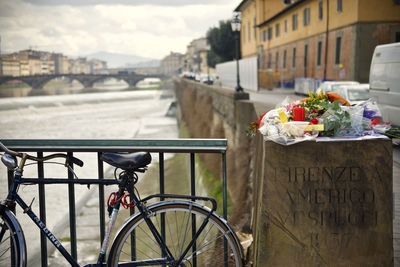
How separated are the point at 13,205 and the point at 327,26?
83.9ft

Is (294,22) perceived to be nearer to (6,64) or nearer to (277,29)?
(277,29)

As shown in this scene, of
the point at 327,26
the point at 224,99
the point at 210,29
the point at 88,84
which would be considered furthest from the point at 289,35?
the point at 88,84

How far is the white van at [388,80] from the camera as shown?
1013 cm

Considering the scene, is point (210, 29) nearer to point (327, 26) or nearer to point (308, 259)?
point (327, 26)

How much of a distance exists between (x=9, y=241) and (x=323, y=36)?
1032 inches

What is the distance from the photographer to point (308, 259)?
2.83 meters

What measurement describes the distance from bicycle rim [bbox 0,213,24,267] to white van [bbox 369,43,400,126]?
30.8 ft

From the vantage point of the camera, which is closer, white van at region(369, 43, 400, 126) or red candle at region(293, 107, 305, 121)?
red candle at region(293, 107, 305, 121)

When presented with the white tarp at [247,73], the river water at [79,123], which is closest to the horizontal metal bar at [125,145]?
the river water at [79,123]

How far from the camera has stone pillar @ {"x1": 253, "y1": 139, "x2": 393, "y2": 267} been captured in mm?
2762

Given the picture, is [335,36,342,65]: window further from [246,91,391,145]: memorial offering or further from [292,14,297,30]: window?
[246,91,391,145]: memorial offering

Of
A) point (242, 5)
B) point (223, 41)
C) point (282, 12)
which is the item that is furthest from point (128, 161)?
point (223, 41)

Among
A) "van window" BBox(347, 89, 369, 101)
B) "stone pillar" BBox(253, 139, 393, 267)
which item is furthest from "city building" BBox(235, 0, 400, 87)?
"stone pillar" BBox(253, 139, 393, 267)

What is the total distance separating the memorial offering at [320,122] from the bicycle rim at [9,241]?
1663 mm
